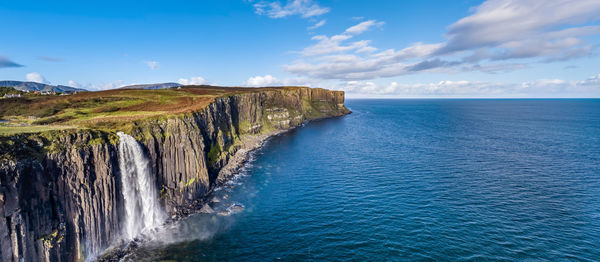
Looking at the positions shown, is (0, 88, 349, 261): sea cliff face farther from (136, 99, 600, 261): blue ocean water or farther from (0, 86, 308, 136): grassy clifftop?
(136, 99, 600, 261): blue ocean water

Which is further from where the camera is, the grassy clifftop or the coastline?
the grassy clifftop

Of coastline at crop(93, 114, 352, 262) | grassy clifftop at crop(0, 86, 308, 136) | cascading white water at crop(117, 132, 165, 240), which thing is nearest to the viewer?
coastline at crop(93, 114, 352, 262)

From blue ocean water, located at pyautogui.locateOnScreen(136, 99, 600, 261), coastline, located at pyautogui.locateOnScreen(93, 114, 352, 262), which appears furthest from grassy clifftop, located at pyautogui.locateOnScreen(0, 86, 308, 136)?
blue ocean water, located at pyautogui.locateOnScreen(136, 99, 600, 261)

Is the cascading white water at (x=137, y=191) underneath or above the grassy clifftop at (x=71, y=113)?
underneath

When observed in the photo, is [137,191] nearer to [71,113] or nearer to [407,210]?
[71,113]

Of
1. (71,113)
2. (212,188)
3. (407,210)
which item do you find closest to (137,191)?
(212,188)

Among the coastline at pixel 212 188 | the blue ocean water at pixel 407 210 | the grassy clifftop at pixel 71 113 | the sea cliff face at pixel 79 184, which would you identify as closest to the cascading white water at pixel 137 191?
Result: the sea cliff face at pixel 79 184

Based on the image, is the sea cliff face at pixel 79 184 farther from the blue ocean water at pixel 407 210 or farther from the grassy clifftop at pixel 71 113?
the blue ocean water at pixel 407 210
